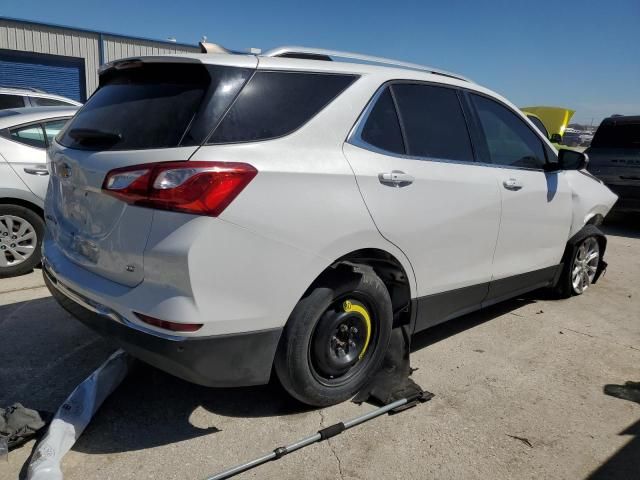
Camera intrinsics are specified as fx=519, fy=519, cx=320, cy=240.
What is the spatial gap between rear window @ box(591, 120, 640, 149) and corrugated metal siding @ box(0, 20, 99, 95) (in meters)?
17.3

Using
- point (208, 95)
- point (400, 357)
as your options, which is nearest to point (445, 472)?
point (400, 357)

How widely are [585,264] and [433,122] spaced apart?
2.83 m

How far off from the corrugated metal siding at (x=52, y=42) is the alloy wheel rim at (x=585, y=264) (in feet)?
62.8

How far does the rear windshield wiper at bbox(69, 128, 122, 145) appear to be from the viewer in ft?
8.16

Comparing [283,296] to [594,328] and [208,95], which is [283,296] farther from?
[594,328]

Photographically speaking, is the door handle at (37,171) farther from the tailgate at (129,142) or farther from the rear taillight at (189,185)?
the rear taillight at (189,185)

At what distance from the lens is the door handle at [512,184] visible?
3683 mm

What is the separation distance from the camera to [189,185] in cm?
220

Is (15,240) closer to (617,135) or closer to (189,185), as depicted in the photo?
(189,185)

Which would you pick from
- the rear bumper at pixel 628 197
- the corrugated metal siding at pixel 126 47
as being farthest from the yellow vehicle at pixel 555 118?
the corrugated metal siding at pixel 126 47

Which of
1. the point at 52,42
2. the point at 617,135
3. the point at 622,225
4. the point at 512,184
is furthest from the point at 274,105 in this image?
the point at 52,42

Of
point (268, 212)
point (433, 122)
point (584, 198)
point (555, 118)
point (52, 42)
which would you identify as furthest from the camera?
point (52, 42)

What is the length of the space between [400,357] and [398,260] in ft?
2.28

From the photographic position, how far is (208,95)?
2.36m
